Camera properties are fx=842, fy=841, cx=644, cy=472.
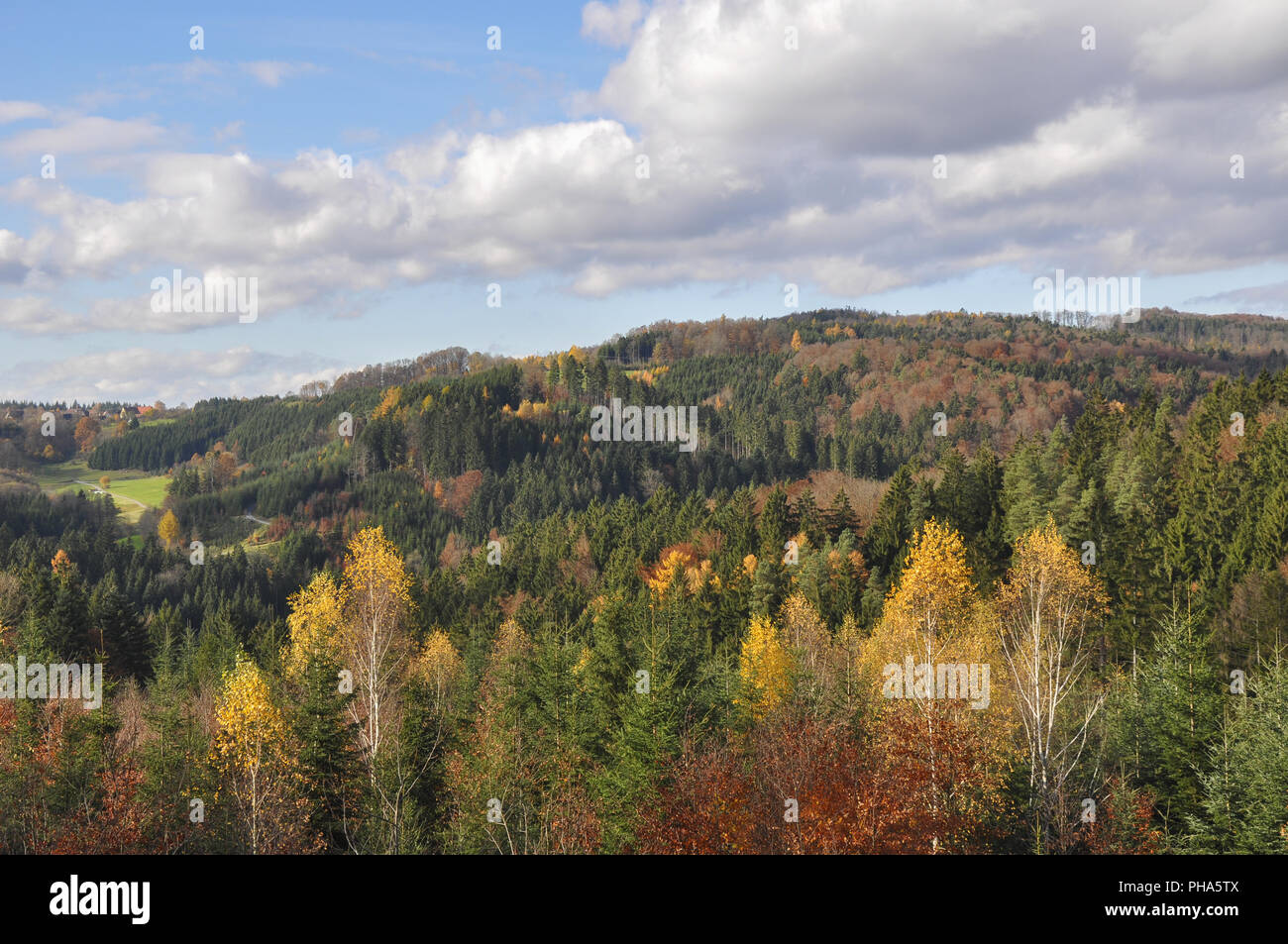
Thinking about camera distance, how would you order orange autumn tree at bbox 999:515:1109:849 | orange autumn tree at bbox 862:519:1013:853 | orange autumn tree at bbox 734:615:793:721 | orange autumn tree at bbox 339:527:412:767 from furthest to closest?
orange autumn tree at bbox 734:615:793:721 → orange autumn tree at bbox 339:527:412:767 → orange autumn tree at bbox 999:515:1109:849 → orange autumn tree at bbox 862:519:1013:853

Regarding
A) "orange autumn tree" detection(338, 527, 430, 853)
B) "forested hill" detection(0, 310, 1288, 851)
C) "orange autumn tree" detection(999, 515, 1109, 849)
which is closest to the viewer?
"forested hill" detection(0, 310, 1288, 851)

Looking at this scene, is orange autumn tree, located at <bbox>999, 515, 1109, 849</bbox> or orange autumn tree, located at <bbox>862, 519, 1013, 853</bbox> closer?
orange autumn tree, located at <bbox>862, 519, 1013, 853</bbox>

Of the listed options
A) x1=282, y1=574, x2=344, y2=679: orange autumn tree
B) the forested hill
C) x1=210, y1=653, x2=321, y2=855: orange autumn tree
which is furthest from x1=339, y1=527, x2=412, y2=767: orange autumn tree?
x1=210, y1=653, x2=321, y2=855: orange autumn tree

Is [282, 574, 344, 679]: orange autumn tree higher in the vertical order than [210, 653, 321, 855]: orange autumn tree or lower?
→ higher

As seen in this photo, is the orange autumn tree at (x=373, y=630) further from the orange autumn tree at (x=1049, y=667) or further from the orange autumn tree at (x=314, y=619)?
the orange autumn tree at (x=1049, y=667)

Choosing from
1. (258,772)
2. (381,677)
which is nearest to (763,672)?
(381,677)

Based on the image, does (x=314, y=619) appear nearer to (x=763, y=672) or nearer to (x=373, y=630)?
(x=373, y=630)

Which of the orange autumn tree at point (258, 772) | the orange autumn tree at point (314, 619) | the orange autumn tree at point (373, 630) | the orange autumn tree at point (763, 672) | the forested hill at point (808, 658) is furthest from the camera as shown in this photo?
the orange autumn tree at point (314, 619)

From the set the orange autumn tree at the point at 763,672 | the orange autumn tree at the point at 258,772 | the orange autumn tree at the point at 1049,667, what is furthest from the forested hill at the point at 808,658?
the orange autumn tree at the point at 1049,667

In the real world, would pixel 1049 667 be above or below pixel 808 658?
above

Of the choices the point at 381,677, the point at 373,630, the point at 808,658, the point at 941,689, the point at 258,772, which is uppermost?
the point at 373,630

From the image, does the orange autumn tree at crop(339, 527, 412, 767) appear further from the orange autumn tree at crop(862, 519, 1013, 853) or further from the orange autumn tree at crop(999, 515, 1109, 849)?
the orange autumn tree at crop(999, 515, 1109, 849)

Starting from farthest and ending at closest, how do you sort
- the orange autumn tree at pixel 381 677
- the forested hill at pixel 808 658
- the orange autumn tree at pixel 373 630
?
the orange autumn tree at pixel 373 630
the orange autumn tree at pixel 381 677
the forested hill at pixel 808 658
